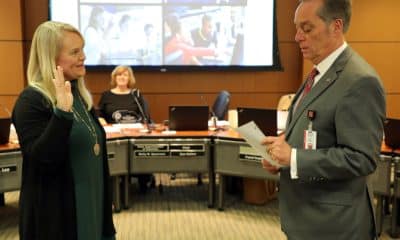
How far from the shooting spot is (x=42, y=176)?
1710mm

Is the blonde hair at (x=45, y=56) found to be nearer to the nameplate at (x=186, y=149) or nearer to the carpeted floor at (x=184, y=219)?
the carpeted floor at (x=184, y=219)

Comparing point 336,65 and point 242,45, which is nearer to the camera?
point 336,65

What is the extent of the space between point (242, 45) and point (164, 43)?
106cm

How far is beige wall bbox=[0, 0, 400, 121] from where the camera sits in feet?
19.7

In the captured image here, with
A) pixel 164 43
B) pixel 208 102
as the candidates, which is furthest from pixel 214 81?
pixel 164 43

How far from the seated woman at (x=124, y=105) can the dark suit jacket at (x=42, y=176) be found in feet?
10.4

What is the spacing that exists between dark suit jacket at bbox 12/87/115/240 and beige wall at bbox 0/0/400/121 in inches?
172

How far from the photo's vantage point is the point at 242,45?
606cm

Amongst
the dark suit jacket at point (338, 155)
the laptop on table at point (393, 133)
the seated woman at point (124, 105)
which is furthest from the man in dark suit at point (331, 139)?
the seated woman at point (124, 105)

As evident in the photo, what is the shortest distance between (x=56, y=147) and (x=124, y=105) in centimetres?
344

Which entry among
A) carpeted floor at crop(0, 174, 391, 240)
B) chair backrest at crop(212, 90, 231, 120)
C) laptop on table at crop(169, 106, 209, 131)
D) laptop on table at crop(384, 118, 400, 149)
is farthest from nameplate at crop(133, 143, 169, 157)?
laptop on table at crop(384, 118, 400, 149)

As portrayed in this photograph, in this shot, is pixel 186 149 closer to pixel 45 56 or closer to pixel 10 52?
pixel 45 56

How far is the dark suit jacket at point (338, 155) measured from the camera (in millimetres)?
1384

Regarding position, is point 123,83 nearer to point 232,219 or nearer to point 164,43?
point 164,43
